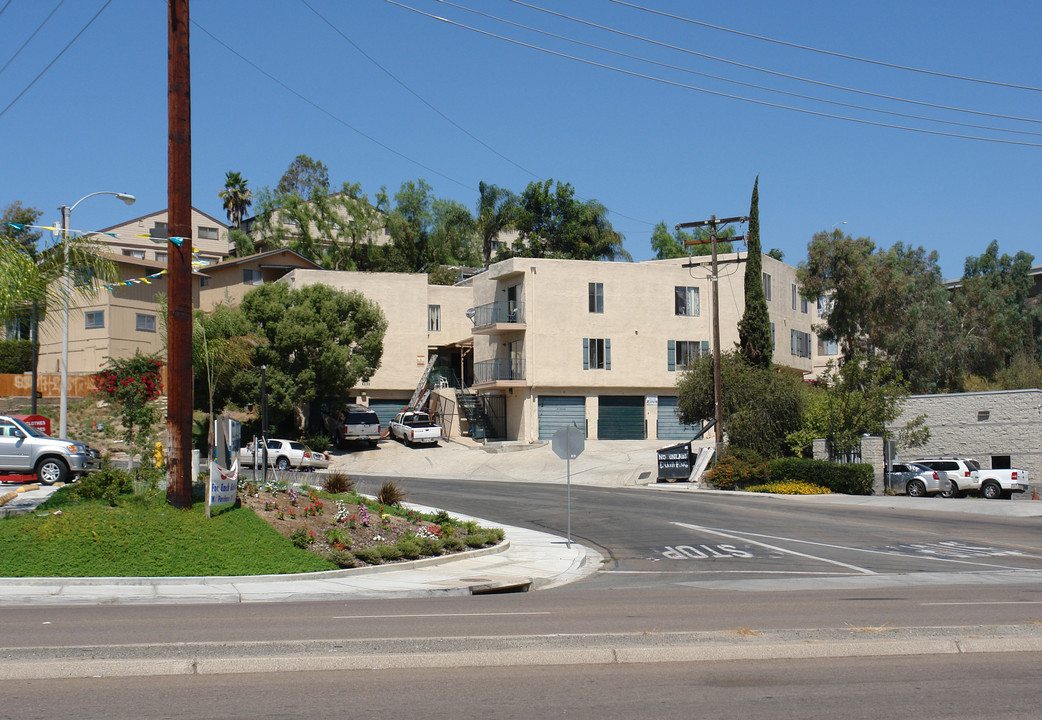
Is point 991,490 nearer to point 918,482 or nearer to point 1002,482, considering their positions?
point 1002,482

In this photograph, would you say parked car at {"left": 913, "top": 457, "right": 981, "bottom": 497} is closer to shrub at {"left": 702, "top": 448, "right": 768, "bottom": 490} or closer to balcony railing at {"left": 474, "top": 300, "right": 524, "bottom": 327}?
shrub at {"left": 702, "top": 448, "right": 768, "bottom": 490}

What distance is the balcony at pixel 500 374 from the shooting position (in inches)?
2100

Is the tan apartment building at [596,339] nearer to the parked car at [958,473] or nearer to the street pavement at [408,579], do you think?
the parked car at [958,473]

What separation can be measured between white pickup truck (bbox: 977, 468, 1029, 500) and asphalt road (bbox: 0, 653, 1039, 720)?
104ft

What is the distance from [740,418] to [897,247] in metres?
35.2

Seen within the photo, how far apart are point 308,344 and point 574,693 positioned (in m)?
43.9

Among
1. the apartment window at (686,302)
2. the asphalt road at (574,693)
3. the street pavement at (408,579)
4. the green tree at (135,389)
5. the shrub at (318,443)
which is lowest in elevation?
the street pavement at (408,579)

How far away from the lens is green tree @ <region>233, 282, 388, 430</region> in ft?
158

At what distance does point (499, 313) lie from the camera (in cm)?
5541

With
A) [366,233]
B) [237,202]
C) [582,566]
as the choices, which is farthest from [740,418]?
[237,202]

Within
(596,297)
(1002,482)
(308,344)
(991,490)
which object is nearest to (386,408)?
(308,344)

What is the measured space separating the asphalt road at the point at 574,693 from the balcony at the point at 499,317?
45.5 meters

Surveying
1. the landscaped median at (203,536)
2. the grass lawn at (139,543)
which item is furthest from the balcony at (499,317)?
the grass lawn at (139,543)

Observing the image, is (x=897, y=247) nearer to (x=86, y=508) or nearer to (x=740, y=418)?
(x=740, y=418)
